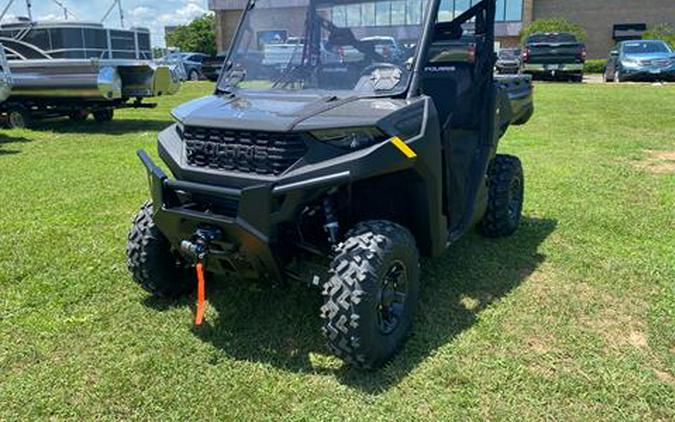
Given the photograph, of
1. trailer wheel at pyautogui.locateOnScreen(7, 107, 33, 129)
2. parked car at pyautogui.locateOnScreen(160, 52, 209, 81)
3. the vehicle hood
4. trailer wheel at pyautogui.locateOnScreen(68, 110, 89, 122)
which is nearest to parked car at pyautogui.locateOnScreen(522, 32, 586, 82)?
parked car at pyautogui.locateOnScreen(160, 52, 209, 81)

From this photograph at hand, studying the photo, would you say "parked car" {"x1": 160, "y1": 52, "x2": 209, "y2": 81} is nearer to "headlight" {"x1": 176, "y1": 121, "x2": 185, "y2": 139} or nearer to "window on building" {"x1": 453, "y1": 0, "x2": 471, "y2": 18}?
"window on building" {"x1": 453, "y1": 0, "x2": 471, "y2": 18}

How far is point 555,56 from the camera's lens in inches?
896

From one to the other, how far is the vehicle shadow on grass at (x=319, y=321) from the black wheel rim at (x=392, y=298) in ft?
0.59

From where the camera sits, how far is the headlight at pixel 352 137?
3.09 metres

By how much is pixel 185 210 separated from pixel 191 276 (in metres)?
0.91

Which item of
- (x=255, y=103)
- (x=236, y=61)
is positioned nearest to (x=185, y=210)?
(x=255, y=103)

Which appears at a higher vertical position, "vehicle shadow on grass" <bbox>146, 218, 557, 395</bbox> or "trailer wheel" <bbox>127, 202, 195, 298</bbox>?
"trailer wheel" <bbox>127, 202, 195, 298</bbox>

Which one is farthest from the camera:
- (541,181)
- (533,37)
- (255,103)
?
(533,37)

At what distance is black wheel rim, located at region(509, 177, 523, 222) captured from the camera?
5.20 m

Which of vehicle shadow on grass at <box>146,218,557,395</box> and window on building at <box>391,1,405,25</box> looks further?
window on building at <box>391,1,405,25</box>

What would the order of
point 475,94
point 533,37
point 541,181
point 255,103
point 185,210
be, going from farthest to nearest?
1. point 533,37
2. point 541,181
3. point 475,94
4. point 255,103
5. point 185,210

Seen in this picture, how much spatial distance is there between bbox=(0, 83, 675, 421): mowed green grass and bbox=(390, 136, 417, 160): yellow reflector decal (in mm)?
1008

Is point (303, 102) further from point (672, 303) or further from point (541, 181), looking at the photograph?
point (541, 181)

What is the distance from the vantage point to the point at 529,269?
4578mm
